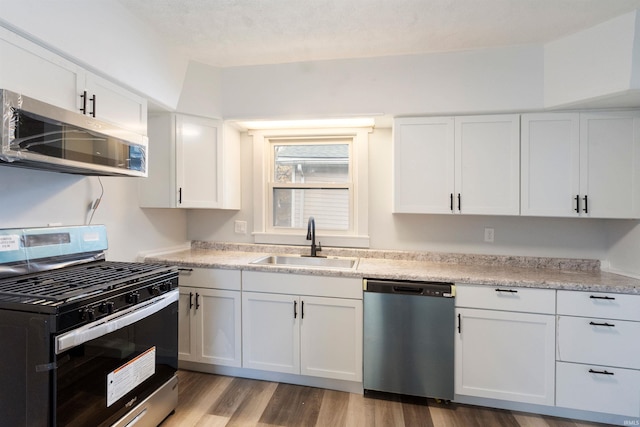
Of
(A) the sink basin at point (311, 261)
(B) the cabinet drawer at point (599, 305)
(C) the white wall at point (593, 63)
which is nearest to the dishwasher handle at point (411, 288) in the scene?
(A) the sink basin at point (311, 261)

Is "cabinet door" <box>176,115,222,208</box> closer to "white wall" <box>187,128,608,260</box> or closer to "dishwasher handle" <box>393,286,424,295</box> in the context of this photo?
"white wall" <box>187,128,608,260</box>

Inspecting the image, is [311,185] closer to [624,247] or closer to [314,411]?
[314,411]

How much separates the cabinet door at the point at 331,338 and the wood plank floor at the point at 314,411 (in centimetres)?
16

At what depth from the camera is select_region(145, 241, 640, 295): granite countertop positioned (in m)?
1.85

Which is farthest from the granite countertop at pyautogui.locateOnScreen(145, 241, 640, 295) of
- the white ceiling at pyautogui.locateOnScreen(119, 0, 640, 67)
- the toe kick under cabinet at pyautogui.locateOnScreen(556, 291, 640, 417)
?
the white ceiling at pyautogui.locateOnScreen(119, 0, 640, 67)

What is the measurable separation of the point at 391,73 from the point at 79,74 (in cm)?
200

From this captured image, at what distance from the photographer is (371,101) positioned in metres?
2.26

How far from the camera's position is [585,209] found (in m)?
2.04

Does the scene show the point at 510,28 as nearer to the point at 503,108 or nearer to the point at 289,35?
the point at 503,108

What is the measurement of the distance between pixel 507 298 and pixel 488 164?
0.97 m

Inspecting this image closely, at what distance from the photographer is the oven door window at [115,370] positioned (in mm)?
1163

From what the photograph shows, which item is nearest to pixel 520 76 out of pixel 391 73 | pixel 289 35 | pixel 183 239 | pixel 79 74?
pixel 391 73

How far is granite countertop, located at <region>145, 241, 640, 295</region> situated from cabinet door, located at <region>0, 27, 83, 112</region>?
1.29 m

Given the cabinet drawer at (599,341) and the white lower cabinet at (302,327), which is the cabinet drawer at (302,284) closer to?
the white lower cabinet at (302,327)
